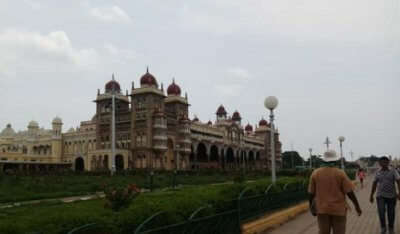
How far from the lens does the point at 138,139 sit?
59.2 meters

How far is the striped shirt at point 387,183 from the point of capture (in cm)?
812

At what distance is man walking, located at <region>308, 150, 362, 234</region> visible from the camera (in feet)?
19.2

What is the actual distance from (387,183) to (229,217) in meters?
3.48

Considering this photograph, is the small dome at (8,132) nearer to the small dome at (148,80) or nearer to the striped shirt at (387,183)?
the small dome at (148,80)

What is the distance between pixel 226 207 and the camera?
7504 mm

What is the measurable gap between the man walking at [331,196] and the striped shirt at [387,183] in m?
2.62

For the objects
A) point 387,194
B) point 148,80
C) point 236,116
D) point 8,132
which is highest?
point 148,80

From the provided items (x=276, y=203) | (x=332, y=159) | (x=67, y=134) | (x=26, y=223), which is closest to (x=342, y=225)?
(x=332, y=159)

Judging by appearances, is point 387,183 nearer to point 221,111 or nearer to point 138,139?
point 138,139

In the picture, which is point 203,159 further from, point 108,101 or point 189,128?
point 108,101

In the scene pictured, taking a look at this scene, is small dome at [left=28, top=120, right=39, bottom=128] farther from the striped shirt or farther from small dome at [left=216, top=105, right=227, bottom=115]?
the striped shirt

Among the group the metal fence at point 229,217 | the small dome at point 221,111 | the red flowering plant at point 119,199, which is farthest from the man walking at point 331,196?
the small dome at point 221,111

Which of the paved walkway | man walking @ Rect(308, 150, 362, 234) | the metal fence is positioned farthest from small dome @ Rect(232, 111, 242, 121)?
man walking @ Rect(308, 150, 362, 234)

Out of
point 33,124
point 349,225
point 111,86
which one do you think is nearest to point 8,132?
point 33,124
